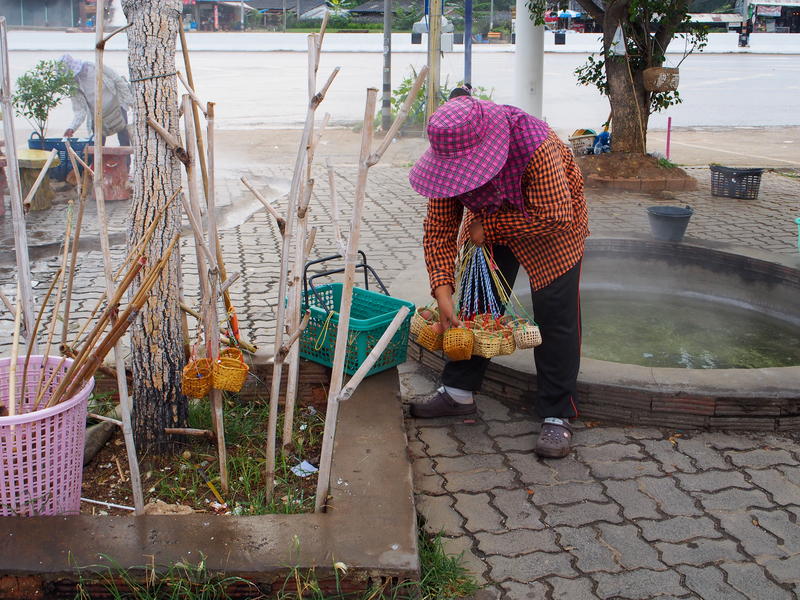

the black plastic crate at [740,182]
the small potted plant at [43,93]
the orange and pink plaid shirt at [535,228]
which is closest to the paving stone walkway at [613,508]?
the orange and pink plaid shirt at [535,228]

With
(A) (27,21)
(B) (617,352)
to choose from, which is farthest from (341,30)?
(B) (617,352)

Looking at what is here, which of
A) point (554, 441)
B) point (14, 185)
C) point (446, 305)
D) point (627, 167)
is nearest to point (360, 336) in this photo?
point (446, 305)

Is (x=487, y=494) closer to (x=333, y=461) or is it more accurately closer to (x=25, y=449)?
(x=333, y=461)

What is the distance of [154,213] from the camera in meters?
2.54

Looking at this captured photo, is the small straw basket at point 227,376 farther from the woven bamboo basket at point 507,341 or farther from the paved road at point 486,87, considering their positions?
the paved road at point 486,87

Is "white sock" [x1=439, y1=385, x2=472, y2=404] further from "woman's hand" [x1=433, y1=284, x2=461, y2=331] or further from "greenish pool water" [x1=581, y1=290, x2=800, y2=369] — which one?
"greenish pool water" [x1=581, y1=290, x2=800, y2=369]

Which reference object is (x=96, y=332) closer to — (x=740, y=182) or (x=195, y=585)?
(x=195, y=585)

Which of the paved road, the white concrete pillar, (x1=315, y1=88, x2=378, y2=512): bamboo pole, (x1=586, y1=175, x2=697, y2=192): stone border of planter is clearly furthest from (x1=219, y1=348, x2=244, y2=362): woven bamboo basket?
the paved road

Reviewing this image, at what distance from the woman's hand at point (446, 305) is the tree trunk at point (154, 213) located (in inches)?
41.7

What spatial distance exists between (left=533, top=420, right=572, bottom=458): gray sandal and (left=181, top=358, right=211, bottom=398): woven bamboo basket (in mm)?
1436

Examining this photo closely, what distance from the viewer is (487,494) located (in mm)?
2750

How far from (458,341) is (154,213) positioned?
51.5 inches

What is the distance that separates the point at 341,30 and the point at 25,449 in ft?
144

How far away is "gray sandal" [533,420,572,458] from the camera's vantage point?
2.97 m
